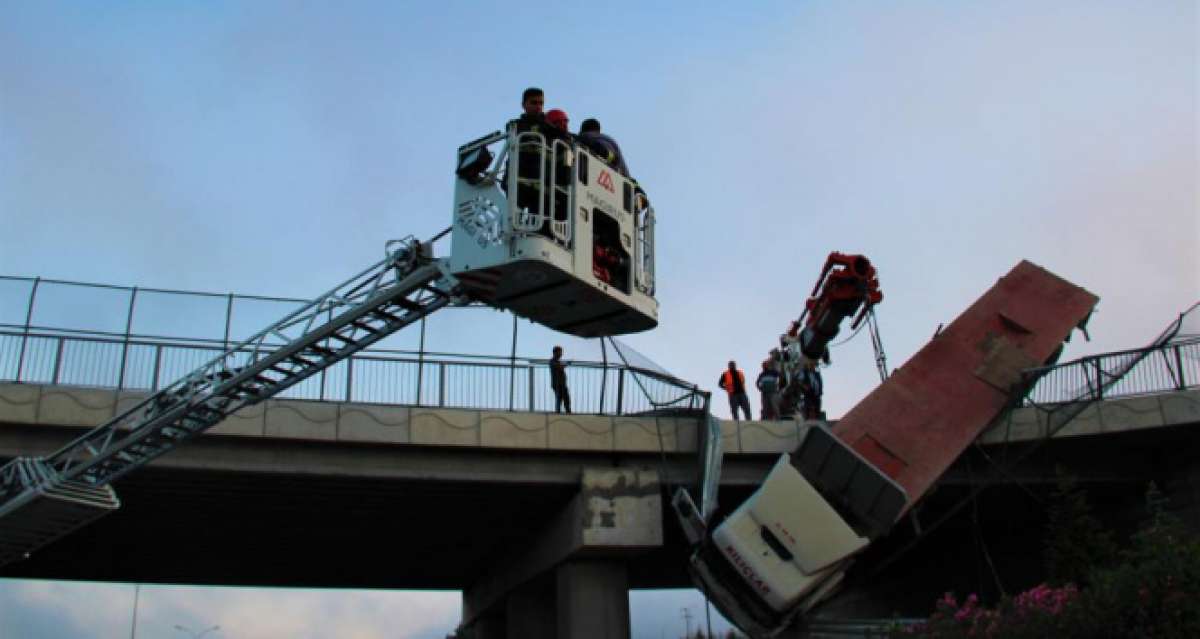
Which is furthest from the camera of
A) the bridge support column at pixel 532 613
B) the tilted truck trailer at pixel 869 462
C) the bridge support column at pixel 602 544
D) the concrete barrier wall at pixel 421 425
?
the bridge support column at pixel 532 613

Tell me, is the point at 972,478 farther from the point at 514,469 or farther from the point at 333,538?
the point at 333,538

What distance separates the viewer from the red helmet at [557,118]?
12.8 meters

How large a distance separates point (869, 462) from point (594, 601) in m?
5.45

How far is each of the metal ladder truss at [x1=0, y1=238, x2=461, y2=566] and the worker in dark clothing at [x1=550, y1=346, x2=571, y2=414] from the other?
19.1 ft

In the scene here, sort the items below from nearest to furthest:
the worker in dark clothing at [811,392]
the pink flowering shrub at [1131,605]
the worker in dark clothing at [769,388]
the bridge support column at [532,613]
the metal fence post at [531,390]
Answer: the pink flowering shrub at [1131,605] → the metal fence post at [531,390] → the worker in dark clothing at [811,392] → the worker in dark clothing at [769,388] → the bridge support column at [532,613]

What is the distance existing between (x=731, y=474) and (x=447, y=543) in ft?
24.7

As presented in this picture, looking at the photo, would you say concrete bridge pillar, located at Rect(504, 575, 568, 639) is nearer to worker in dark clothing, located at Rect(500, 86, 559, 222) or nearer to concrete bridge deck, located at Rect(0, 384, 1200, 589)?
concrete bridge deck, located at Rect(0, 384, 1200, 589)

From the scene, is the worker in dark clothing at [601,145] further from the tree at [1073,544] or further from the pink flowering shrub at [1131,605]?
the tree at [1073,544]

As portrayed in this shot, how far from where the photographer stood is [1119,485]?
69.5ft

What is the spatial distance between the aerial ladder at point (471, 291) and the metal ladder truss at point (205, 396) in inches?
0.7

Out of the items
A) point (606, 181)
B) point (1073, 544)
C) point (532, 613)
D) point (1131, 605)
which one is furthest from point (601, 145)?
point (532, 613)

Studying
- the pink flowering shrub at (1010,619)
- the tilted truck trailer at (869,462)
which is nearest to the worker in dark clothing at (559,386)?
the tilted truck trailer at (869,462)

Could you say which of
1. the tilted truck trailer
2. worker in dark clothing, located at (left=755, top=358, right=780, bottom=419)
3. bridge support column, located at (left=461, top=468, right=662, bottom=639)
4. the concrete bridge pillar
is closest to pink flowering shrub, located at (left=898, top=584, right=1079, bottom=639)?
the tilted truck trailer

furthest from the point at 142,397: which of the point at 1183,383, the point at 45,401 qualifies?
the point at 1183,383
